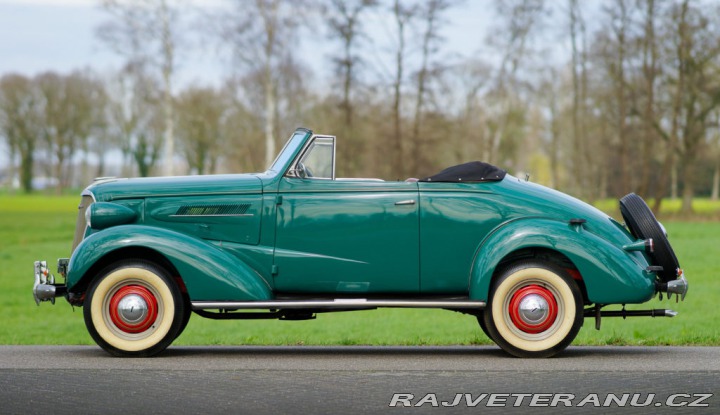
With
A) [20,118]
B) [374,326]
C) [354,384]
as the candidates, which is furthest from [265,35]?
[20,118]

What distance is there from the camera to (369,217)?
7570 mm

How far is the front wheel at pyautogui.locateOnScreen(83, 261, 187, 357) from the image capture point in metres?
7.37

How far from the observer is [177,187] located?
25.4 ft

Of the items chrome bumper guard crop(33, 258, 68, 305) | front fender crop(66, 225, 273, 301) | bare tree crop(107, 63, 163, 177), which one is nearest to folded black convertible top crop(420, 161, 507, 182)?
front fender crop(66, 225, 273, 301)

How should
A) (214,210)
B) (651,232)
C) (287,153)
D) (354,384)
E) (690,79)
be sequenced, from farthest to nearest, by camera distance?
(690,79) < (287,153) < (651,232) < (214,210) < (354,384)

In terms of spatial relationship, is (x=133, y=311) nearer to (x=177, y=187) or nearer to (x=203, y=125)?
(x=177, y=187)

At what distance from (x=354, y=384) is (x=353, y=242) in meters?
1.91

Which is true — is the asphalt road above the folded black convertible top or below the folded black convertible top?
below

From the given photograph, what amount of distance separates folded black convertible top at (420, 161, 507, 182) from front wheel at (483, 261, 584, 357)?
749mm

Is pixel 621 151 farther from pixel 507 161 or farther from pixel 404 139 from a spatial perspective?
pixel 507 161

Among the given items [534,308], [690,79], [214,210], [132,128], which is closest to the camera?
[534,308]

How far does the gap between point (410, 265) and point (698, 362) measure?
7.22 feet

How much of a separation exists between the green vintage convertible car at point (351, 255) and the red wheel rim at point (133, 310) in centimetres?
1

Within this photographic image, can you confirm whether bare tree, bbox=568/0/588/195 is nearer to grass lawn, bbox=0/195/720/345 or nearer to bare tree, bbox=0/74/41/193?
grass lawn, bbox=0/195/720/345
